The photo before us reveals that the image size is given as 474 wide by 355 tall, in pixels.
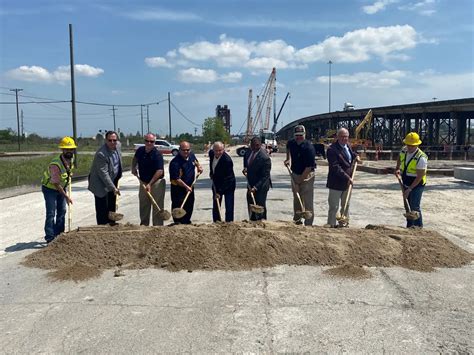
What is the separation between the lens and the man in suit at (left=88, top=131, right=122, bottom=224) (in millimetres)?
7121

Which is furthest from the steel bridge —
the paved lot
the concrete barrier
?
the paved lot

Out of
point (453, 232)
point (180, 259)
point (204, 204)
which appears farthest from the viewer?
point (204, 204)

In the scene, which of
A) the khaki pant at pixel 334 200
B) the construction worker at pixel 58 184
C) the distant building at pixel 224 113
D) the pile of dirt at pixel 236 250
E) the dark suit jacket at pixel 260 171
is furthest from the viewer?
the distant building at pixel 224 113

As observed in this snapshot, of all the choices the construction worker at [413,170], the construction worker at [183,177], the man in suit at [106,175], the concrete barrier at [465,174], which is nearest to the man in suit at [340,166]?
the construction worker at [413,170]

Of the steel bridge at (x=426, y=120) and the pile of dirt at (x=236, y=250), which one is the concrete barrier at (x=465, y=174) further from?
the steel bridge at (x=426, y=120)

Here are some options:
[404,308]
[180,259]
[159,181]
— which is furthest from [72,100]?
[404,308]

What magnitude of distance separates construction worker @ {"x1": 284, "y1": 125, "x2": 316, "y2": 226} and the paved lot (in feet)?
7.30

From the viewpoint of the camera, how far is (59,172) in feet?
22.9

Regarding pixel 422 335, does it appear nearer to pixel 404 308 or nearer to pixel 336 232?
pixel 404 308

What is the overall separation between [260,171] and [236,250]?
77.1 inches

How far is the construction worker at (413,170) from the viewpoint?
7.29 m

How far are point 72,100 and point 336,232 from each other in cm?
2146

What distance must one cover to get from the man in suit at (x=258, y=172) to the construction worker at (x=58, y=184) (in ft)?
9.47

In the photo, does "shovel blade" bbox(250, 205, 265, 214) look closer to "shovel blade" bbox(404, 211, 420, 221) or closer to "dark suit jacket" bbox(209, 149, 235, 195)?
"dark suit jacket" bbox(209, 149, 235, 195)
